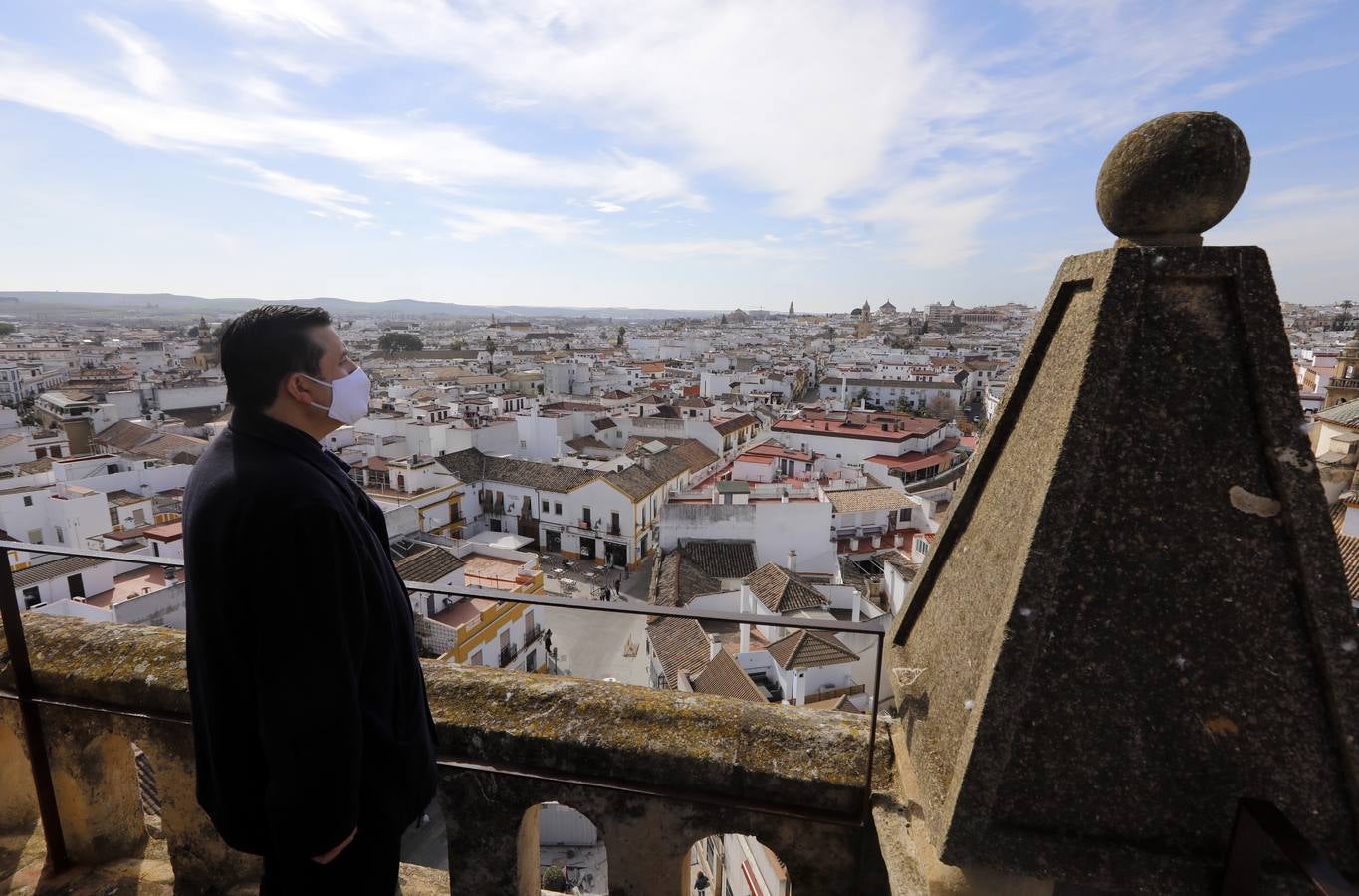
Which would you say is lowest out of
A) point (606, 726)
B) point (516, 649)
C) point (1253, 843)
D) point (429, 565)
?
point (516, 649)

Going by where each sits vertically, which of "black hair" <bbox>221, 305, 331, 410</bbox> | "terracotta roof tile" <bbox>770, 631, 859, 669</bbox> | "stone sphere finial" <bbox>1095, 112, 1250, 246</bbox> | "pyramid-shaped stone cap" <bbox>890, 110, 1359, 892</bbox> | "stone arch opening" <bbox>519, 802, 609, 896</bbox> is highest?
"stone sphere finial" <bbox>1095, 112, 1250, 246</bbox>

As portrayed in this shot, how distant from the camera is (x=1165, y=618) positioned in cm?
162

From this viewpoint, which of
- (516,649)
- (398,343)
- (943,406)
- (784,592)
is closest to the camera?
(784,592)

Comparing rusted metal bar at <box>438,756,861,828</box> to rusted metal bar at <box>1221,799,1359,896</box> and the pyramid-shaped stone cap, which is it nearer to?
the pyramid-shaped stone cap

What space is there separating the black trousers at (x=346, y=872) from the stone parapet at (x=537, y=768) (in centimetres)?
69

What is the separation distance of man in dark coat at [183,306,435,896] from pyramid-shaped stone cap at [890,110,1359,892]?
1.41 m

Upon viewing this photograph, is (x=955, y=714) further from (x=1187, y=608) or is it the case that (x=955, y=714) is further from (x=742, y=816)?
(x=742, y=816)

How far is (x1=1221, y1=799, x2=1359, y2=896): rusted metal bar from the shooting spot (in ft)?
4.73

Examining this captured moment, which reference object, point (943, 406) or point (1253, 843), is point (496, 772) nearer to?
point (1253, 843)

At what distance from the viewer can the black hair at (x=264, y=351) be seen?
1758 mm

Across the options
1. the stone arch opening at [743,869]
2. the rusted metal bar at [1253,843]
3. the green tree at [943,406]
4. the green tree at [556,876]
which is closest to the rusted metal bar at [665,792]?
the rusted metal bar at [1253,843]

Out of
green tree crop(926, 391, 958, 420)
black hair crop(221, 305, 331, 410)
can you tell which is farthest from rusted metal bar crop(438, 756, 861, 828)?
green tree crop(926, 391, 958, 420)

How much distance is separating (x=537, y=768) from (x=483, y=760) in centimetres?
21

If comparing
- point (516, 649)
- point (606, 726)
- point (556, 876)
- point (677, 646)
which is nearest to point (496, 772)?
point (606, 726)
